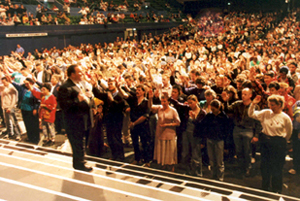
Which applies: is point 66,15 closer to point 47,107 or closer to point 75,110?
point 47,107

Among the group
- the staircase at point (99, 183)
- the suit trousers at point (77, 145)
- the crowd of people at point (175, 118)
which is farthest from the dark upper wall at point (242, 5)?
the suit trousers at point (77, 145)

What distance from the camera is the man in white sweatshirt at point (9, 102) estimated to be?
5.14m

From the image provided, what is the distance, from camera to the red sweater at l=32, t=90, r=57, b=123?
4.54 m

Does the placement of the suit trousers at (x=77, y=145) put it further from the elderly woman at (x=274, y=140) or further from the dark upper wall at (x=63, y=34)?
the dark upper wall at (x=63, y=34)

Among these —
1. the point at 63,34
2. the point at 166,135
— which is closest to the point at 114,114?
the point at 166,135

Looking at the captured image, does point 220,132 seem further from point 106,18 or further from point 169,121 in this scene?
point 106,18

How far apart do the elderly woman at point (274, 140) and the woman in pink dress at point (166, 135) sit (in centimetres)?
123

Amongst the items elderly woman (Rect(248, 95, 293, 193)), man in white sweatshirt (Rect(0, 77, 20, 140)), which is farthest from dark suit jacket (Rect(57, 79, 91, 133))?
man in white sweatshirt (Rect(0, 77, 20, 140))

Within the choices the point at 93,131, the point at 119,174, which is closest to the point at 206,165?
the point at 119,174

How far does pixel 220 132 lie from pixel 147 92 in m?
1.37

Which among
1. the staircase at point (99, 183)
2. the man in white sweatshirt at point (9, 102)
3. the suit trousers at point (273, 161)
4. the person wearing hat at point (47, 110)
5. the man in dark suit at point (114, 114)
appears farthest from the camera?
the man in white sweatshirt at point (9, 102)

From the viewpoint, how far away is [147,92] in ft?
14.2

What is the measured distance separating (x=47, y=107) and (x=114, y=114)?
1291mm

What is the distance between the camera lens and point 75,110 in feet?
10.7
